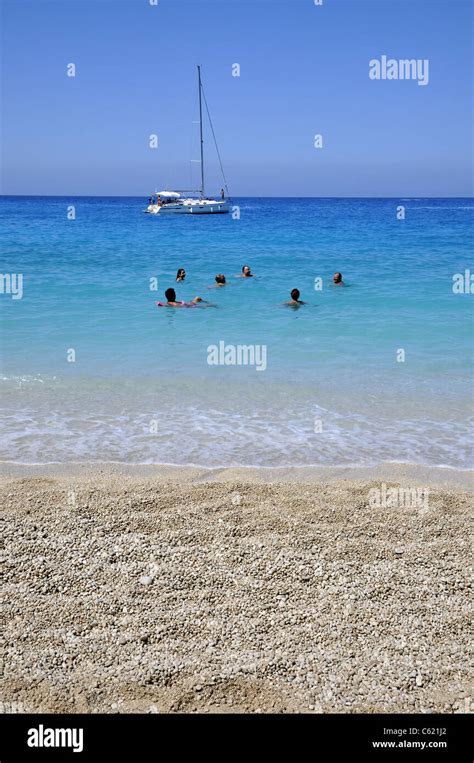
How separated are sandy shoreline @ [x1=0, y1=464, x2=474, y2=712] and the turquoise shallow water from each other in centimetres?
131

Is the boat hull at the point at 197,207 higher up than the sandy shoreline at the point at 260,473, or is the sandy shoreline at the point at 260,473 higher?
the boat hull at the point at 197,207

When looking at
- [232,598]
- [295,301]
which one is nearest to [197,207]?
[295,301]

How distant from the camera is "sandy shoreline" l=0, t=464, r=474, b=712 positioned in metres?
3.57

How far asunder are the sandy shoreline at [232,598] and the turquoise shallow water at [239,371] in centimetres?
131

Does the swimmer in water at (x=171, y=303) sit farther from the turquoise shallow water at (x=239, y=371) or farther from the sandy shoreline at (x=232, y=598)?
the sandy shoreline at (x=232, y=598)

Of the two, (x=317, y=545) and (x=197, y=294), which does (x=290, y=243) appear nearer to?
(x=197, y=294)

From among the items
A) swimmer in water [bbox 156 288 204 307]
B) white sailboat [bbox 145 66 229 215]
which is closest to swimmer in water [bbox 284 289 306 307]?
swimmer in water [bbox 156 288 204 307]

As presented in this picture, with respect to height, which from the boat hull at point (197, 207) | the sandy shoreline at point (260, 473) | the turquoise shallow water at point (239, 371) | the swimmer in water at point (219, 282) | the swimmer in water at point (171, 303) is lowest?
the sandy shoreline at point (260, 473)

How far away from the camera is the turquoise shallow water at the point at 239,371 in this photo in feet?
24.1

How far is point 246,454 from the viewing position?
7.07m

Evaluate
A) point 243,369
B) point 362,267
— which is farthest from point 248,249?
point 243,369

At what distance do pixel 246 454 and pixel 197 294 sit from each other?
1234cm

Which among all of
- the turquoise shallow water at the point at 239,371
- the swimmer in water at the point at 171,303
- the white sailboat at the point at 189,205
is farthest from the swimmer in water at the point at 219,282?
the white sailboat at the point at 189,205
